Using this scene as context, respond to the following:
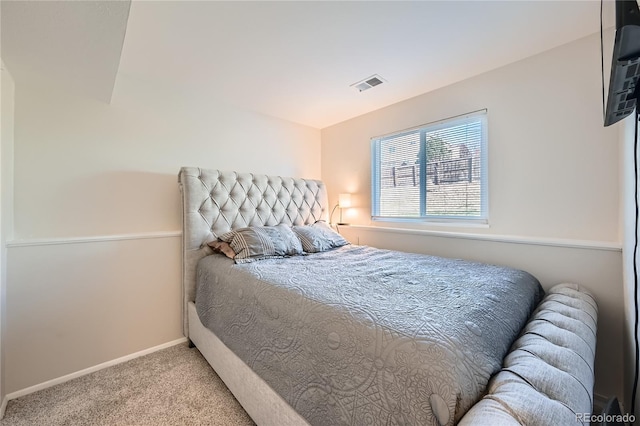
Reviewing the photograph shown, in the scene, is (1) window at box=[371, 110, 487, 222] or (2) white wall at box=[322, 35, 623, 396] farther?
(1) window at box=[371, 110, 487, 222]

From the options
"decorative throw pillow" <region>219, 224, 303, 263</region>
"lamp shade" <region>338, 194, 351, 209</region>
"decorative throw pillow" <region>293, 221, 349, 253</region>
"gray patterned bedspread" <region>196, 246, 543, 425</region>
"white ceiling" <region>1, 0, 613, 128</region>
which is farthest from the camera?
"lamp shade" <region>338, 194, 351, 209</region>

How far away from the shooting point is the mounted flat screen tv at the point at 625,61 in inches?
25.9

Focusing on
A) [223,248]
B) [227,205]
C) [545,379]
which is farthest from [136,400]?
[545,379]

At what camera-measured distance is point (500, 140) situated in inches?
86.0

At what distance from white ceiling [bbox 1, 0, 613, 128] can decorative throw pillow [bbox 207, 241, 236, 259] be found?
4.63 ft

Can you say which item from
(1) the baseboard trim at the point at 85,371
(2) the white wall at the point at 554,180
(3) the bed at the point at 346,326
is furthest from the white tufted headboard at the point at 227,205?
(2) the white wall at the point at 554,180

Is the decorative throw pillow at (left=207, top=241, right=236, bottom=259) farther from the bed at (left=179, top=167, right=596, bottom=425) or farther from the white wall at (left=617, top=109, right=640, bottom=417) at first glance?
the white wall at (left=617, top=109, right=640, bottom=417)

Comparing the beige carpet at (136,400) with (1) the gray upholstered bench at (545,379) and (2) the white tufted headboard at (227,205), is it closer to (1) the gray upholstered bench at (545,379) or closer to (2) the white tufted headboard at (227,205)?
(2) the white tufted headboard at (227,205)

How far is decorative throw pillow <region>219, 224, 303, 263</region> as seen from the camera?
82.7 inches

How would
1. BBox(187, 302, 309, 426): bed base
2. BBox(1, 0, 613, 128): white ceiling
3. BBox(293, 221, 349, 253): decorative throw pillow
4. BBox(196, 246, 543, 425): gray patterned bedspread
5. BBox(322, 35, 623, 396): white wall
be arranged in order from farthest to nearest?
BBox(293, 221, 349, 253): decorative throw pillow < BBox(322, 35, 623, 396): white wall < BBox(1, 0, 613, 128): white ceiling < BBox(187, 302, 309, 426): bed base < BBox(196, 246, 543, 425): gray patterned bedspread

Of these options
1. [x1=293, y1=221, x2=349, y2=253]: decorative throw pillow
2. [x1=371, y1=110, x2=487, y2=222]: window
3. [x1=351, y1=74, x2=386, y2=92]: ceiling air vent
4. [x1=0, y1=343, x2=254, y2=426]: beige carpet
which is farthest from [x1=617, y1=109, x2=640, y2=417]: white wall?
[x1=0, y1=343, x2=254, y2=426]: beige carpet

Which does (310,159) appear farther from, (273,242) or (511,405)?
(511,405)

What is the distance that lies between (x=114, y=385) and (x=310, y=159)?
9.96ft

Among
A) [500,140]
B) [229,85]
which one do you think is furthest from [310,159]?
[500,140]
